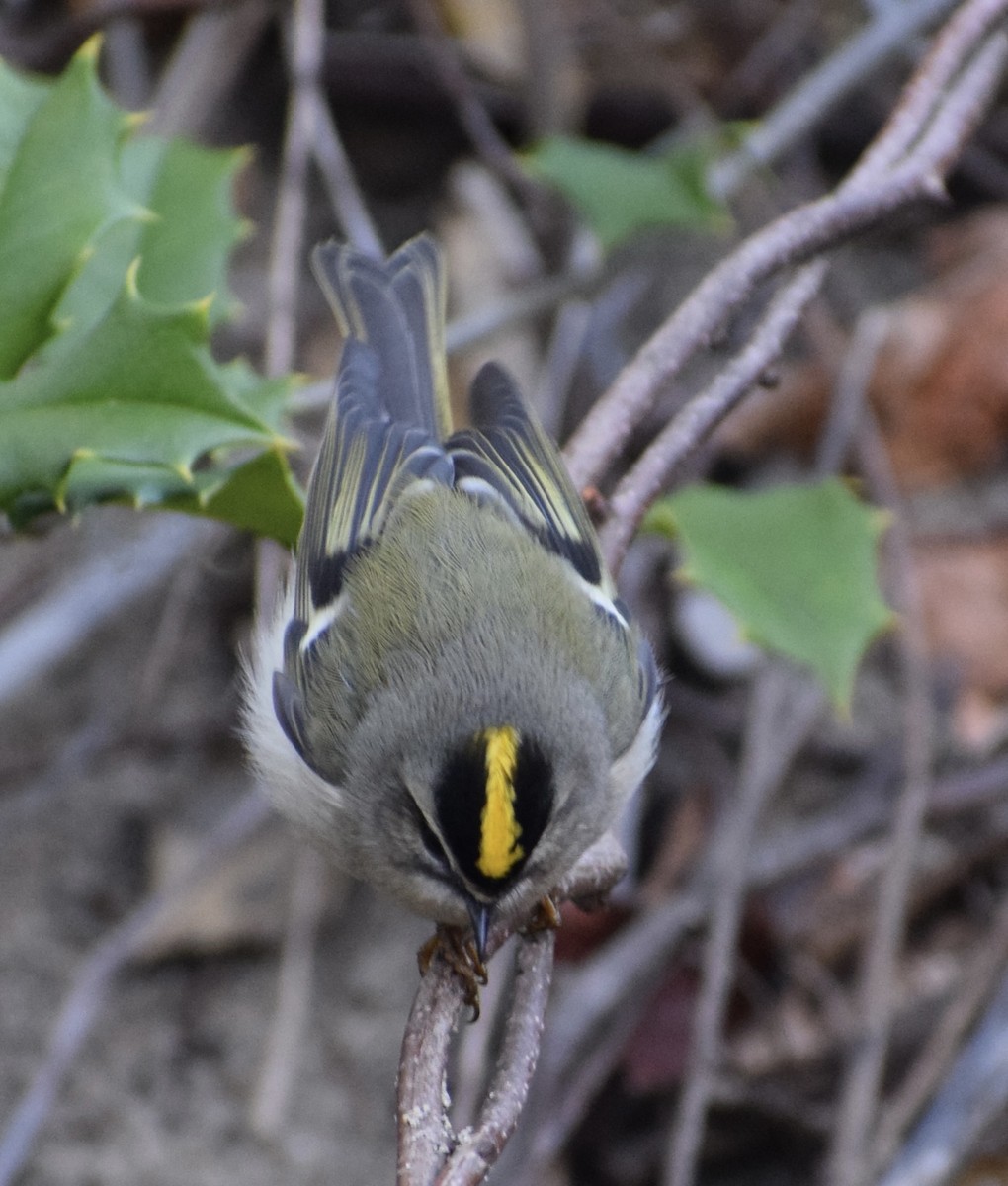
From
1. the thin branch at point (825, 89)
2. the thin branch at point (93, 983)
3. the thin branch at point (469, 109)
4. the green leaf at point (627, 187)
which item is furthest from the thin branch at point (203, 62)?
the thin branch at point (93, 983)

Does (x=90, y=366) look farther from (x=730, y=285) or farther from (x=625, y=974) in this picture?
(x=625, y=974)

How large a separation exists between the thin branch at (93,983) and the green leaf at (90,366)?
1402mm

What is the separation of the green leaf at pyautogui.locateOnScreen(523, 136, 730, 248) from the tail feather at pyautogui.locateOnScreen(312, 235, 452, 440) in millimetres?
508

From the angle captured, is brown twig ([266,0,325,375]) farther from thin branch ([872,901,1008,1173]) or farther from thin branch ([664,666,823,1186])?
thin branch ([872,901,1008,1173])

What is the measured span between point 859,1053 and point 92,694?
2.15m

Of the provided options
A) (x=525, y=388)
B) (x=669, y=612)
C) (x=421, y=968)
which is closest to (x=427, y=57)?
(x=525, y=388)

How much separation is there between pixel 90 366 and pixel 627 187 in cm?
179

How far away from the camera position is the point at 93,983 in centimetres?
314

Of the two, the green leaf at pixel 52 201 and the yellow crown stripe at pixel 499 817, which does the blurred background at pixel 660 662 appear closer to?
the green leaf at pixel 52 201

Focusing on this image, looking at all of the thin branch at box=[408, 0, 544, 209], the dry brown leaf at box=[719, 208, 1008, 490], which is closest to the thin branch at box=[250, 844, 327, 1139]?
the dry brown leaf at box=[719, 208, 1008, 490]

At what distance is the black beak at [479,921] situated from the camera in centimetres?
204

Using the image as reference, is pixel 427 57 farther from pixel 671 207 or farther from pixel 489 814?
Answer: pixel 489 814

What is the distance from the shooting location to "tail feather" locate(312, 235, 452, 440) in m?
2.77

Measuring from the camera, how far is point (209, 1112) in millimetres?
3590
